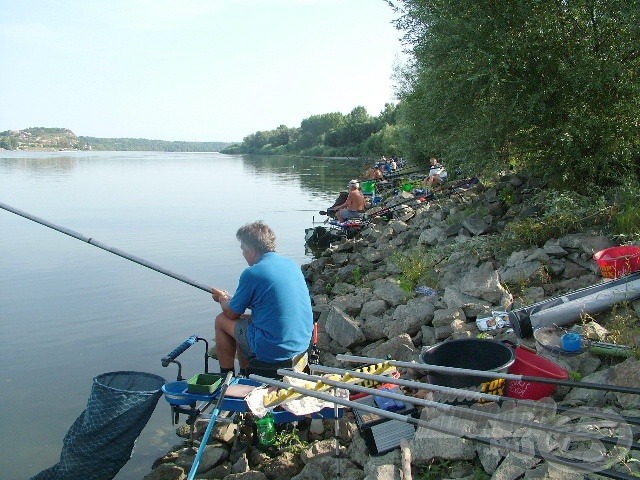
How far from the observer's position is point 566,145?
8836 mm

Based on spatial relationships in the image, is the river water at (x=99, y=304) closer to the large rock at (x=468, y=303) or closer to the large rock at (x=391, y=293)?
the large rock at (x=391, y=293)

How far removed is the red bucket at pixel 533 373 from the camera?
4488mm

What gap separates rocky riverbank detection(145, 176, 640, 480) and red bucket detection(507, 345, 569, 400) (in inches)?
4.4

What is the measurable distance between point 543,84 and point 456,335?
4954mm

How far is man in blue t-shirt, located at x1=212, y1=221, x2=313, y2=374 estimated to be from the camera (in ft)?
16.7

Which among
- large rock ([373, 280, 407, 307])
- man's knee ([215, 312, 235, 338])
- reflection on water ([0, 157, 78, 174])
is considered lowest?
reflection on water ([0, 157, 78, 174])

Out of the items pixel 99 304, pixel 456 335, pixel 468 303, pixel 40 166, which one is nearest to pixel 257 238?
pixel 456 335

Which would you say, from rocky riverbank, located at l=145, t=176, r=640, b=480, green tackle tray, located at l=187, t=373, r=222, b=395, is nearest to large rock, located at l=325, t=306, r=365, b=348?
rocky riverbank, located at l=145, t=176, r=640, b=480

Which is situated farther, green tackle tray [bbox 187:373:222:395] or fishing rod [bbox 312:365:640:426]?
green tackle tray [bbox 187:373:222:395]

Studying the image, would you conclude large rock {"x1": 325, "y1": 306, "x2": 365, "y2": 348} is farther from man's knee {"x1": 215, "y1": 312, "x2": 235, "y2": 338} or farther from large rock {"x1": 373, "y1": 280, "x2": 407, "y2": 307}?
man's knee {"x1": 215, "y1": 312, "x2": 235, "y2": 338}

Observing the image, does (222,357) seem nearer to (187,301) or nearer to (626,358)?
(626,358)

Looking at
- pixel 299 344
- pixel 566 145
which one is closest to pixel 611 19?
pixel 566 145

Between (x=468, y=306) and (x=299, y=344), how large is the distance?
6.89ft

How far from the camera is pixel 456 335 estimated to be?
5945 mm
